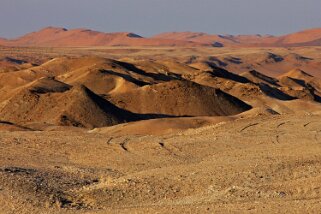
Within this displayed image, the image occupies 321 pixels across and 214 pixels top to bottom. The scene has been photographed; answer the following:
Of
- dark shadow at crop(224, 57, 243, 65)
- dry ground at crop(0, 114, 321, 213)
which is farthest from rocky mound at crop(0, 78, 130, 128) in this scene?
dark shadow at crop(224, 57, 243, 65)

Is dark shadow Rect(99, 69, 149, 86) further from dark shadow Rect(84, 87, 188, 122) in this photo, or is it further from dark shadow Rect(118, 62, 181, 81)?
dark shadow Rect(84, 87, 188, 122)

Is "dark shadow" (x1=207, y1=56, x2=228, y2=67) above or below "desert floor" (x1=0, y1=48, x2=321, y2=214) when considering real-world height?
below

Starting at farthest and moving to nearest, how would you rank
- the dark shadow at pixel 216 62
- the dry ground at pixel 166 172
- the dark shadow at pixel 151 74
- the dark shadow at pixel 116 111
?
the dark shadow at pixel 216 62 → the dark shadow at pixel 151 74 → the dark shadow at pixel 116 111 → the dry ground at pixel 166 172

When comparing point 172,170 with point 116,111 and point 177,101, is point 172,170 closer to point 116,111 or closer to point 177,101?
point 116,111

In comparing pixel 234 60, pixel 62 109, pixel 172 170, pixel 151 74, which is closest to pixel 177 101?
pixel 62 109

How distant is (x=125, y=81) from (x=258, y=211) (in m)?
39.0

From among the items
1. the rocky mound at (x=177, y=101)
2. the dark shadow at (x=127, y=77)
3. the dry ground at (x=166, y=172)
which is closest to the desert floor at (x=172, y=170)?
the dry ground at (x=166, y=172)

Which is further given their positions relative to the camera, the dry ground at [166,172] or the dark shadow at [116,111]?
the dark shadow at [116,111]

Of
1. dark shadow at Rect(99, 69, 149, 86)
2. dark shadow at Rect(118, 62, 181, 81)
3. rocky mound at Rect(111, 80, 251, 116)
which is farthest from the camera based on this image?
dark shadow at Rect(118, 62, 181, 81)

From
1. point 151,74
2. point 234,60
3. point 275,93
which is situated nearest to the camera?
point 275,93

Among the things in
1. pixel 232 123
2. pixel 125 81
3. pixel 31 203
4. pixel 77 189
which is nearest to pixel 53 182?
pixel 77 189

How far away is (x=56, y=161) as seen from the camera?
70.6ft

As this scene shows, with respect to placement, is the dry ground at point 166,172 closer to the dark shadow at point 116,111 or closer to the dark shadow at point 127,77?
the dark shadow at point 116,111

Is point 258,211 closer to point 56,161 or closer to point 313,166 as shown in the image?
point 313,166
